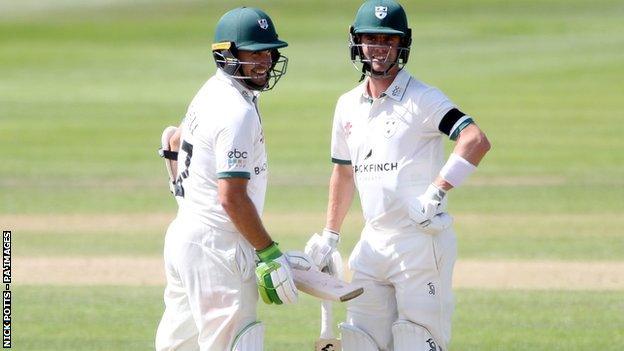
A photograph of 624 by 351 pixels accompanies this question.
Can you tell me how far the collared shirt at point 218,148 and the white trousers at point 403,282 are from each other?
690mm

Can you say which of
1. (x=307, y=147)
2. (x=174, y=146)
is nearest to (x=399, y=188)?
(x=174, y=146)

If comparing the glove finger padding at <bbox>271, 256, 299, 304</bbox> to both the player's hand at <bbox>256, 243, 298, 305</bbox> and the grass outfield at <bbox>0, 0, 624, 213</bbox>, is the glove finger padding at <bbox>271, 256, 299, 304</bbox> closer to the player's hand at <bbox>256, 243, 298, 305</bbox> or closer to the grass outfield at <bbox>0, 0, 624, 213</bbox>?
the player's hand at <bbox>256, 243, 298, 305</bbox>

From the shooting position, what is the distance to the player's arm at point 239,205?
574 centimetres

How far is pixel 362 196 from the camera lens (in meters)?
6.53

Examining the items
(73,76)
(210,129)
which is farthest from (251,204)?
(73,76)

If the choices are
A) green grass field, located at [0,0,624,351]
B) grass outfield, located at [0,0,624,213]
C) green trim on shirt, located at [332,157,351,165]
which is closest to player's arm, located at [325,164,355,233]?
green trim on shirt, located at [332,157,351,165]

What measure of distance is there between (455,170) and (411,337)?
0.83 m

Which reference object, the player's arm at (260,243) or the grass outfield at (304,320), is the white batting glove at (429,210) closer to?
the player's arm at (260,243)

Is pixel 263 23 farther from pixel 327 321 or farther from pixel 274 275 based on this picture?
pixel 327 321

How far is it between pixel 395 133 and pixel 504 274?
16.1 feet

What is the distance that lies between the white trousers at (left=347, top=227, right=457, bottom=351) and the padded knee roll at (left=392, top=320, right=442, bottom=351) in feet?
0.12

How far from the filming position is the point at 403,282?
6316mm

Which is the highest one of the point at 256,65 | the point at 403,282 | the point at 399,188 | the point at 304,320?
the point at 256,65

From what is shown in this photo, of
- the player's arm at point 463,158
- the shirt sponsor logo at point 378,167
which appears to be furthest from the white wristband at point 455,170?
the shirt sponsor logo at point 378,167
